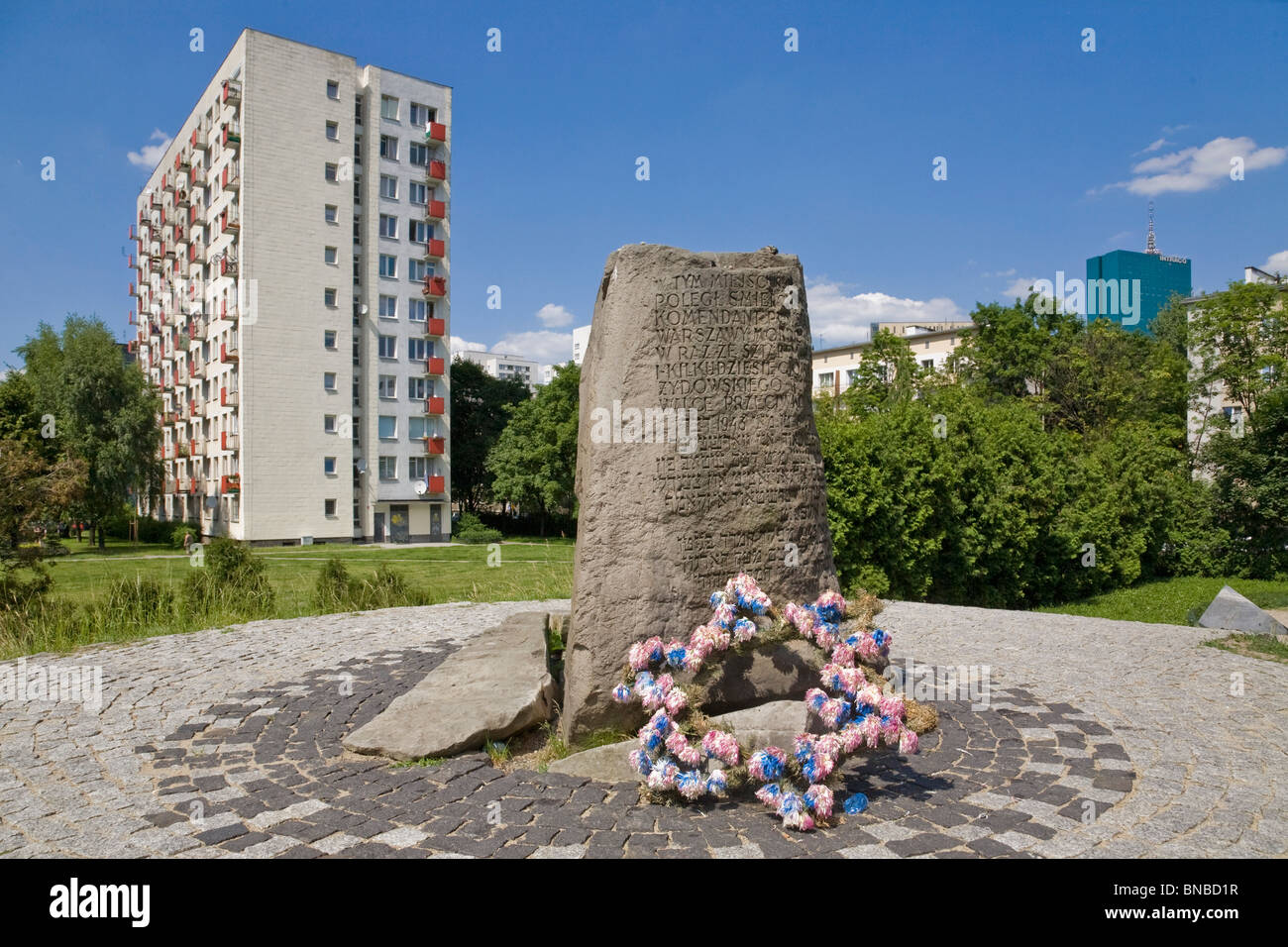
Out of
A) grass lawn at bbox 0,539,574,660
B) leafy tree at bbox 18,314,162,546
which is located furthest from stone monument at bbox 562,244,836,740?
leafy tree at bbox 18,314,162,546

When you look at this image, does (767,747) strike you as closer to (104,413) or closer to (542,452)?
(542,452)

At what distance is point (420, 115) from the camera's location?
42969 mm

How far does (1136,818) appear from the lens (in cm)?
439

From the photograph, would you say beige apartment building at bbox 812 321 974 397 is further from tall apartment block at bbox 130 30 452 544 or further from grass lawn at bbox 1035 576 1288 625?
grass lawn at bbox 1035 576 1288 625

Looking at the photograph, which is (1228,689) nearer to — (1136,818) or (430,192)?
(1136,818)

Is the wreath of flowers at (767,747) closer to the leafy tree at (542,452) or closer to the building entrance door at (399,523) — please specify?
the building entrance door at (399,523)

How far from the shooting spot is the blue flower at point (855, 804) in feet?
14.8

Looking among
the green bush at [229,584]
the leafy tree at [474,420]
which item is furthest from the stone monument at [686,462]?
the leafy tree at [474,420]

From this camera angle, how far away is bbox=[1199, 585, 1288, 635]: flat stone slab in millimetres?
10391

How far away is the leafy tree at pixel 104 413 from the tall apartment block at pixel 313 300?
3.15 metres

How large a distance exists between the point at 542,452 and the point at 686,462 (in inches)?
1587

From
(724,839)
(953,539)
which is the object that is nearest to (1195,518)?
(953,539)

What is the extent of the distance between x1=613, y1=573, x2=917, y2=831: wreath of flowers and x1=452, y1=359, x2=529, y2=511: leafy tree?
158 feet

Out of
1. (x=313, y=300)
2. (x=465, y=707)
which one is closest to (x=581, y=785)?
(x=465, y=707)
